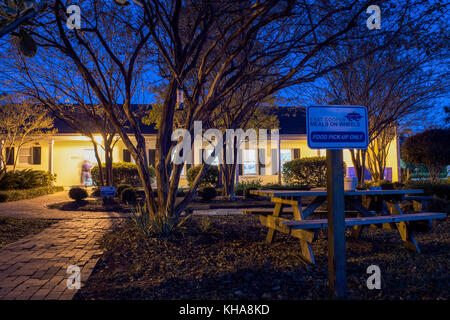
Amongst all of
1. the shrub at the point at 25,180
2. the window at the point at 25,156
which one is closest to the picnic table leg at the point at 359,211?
the shrub at the point at 25,180

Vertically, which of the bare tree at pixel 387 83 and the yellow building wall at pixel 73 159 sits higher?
the bare tree at pixel 387 83

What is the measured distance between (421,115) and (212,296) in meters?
16.1

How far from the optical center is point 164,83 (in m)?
11.6

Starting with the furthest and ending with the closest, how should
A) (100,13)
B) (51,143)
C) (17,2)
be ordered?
(51,143), (100,13), (17,2)

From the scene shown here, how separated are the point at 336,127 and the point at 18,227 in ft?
22.7

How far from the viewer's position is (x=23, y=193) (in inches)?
514

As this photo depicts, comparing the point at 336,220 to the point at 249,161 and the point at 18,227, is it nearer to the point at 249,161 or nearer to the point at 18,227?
the point at 18,227

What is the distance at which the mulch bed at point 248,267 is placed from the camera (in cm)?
310

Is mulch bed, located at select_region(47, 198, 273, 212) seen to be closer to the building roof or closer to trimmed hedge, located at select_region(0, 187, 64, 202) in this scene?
trimmed hedge, located at select_region(0, 187, 64, 202)

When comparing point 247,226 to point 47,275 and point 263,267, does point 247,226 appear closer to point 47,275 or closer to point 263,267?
point 263,267

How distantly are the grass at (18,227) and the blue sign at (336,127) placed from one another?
5.46 meters

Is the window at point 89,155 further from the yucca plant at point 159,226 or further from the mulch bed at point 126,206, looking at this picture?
the yucca plant at point 159,226

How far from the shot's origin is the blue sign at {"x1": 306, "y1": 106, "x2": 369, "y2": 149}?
2.83 meters
